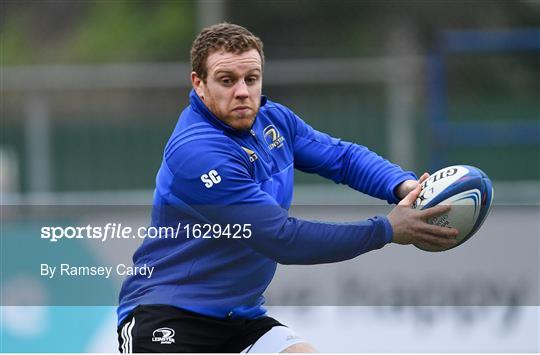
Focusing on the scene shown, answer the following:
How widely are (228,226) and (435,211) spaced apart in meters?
0.80

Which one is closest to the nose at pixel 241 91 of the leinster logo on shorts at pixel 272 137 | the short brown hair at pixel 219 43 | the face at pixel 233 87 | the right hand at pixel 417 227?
the face at pixel 233 87

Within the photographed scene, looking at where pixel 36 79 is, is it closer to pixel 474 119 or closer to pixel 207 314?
pixel 474 119

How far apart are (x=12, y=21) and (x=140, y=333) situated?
49.6 ft

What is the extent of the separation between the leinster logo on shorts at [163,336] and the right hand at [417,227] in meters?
0.96

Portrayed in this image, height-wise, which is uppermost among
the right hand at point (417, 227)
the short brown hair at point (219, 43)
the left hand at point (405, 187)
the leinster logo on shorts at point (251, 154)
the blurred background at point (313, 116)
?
the blurred background at point (313, 116)

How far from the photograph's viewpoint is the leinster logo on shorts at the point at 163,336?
4246mm

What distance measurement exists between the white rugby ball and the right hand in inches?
1.4

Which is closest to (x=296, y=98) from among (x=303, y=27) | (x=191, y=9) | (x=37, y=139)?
(x=37, y=139)

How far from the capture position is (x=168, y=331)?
14.0 feet

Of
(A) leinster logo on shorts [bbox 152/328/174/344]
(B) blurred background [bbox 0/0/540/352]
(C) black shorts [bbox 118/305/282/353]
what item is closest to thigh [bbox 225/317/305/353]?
(C) black shorts [bbox 118/305/282/353]

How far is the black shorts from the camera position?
4.26 m

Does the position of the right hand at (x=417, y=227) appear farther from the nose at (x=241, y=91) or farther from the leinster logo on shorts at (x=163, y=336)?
the leinster logo on shorts at (x=163, y=336)

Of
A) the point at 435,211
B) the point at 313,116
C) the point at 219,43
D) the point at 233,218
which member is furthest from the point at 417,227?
the point at 313,116

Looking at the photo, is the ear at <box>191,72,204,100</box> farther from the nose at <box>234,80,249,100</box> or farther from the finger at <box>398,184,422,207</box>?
the finger at <box>398,184,422,207</box>
